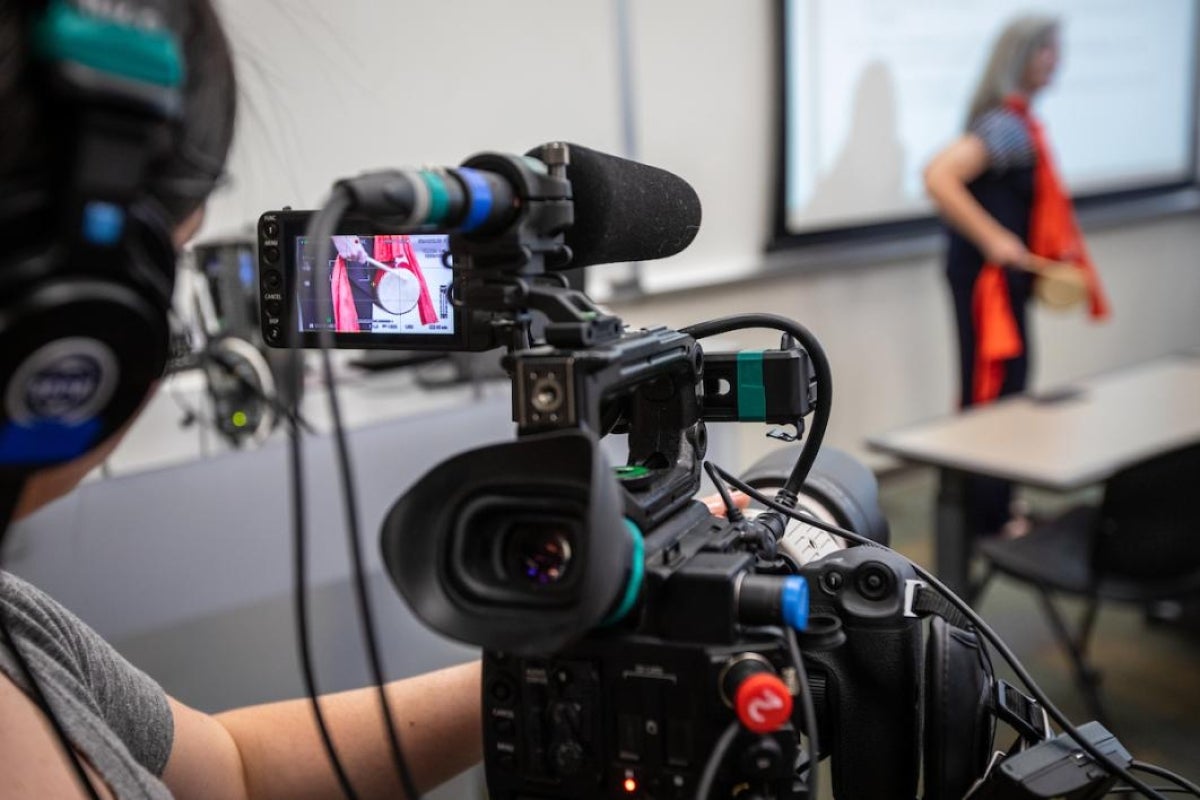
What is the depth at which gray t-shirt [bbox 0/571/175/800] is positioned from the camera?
597mm

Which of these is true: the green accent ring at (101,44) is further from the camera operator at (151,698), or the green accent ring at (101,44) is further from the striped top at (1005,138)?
the striped top at (1005,138)

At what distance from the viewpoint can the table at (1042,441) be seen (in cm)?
197

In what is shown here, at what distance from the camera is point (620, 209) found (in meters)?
0.54

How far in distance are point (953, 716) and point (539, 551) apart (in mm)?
248

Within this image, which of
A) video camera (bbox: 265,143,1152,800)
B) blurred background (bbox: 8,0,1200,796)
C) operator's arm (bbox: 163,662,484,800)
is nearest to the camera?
video camera (bbox: 265,143,1152,800)

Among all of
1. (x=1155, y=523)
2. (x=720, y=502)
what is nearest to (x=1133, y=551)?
(x=1155, y=523)

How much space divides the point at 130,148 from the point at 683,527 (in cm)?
32

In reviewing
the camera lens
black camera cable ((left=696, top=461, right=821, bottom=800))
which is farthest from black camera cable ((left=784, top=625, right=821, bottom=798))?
the camera lens

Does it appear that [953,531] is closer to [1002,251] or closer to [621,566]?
[1002,251]

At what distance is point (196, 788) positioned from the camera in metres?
0.72

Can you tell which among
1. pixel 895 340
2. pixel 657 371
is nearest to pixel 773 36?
pixel 895 340

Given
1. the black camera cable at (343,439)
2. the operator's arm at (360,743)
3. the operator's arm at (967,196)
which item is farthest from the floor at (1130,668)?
the black camera cable at (343,439)

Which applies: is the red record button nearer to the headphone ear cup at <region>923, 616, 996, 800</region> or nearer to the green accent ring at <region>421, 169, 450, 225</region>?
the headphone ear cup at <region>923, 616, 996, 800</region>

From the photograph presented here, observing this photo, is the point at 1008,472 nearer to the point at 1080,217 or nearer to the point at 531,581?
the point at 531,581
